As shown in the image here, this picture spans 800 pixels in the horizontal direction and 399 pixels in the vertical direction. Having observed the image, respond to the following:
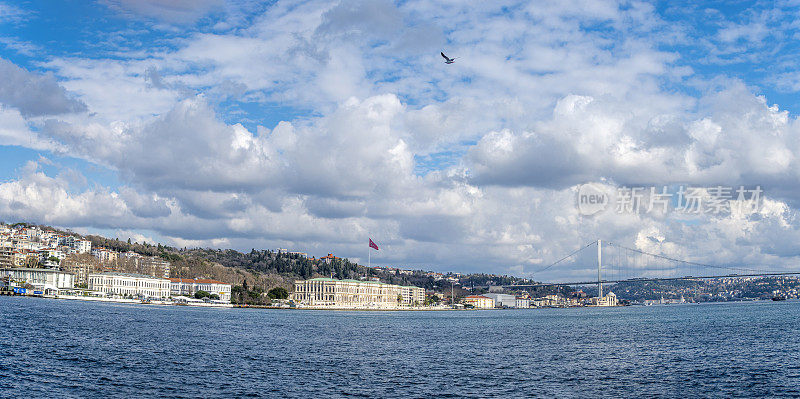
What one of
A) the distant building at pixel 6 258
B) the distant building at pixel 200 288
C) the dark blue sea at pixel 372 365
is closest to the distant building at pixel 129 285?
the distant building at pixel 200 288

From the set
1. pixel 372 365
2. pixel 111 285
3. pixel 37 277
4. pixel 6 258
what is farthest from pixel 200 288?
pixel 372 365

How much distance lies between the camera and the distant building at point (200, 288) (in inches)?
7431

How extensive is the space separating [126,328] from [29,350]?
2040 cm

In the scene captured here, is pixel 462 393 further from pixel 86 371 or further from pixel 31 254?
pixel 31 254

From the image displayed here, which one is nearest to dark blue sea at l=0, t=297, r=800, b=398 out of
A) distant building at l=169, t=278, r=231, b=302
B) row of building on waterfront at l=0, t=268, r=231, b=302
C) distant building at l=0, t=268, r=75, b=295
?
row of building on waterfront at l=0, t=268, r=231, b=302

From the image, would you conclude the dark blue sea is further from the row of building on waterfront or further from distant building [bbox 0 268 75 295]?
distant building [bbox 0 268 75 295]

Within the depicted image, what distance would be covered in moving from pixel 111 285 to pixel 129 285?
17.9ft


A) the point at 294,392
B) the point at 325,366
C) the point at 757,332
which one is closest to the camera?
the point at 294,392

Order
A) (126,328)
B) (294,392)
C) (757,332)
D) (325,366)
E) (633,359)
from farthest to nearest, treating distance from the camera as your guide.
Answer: (757,332)
(126,328)
(633,359)
(325,366)
(294,392)

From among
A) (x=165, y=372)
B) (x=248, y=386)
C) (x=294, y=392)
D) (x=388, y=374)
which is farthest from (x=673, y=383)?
(x=165, y=372)

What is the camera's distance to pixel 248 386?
30375mm

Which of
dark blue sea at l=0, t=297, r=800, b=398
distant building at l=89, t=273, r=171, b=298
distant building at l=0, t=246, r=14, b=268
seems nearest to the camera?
dark blue sea at l=0, t=297, r=800, b=398

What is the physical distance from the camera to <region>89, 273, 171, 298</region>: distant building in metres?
175

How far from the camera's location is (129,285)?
594 ft
